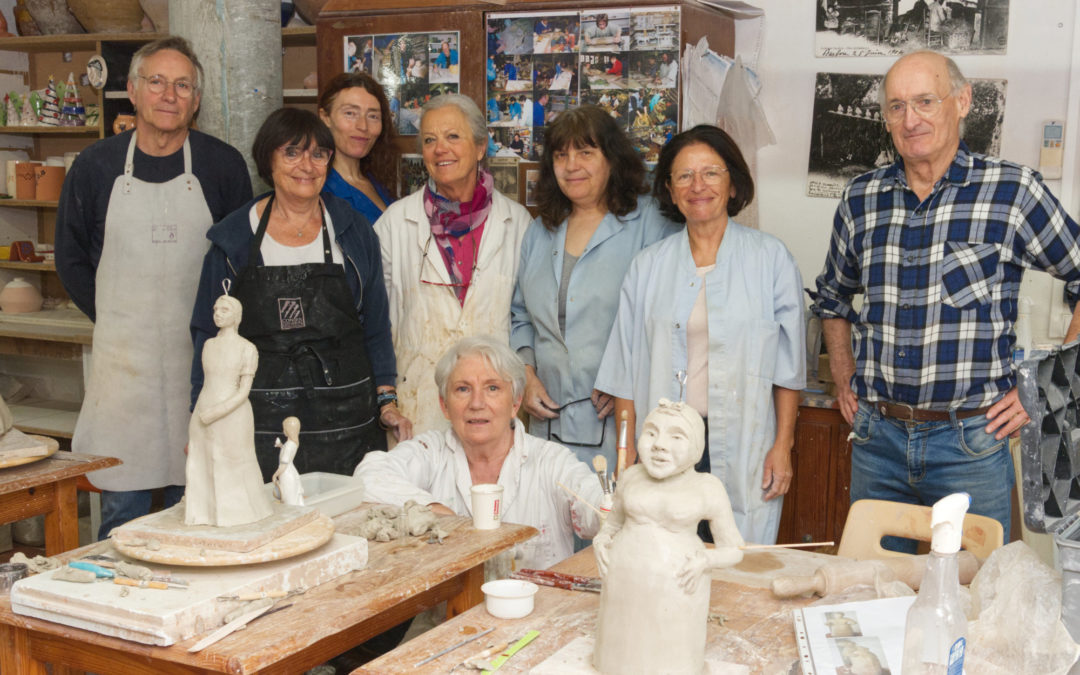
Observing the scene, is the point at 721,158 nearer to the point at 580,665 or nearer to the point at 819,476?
the point at 819,476

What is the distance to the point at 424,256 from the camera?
356 centimetres

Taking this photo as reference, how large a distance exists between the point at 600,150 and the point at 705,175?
423 mm

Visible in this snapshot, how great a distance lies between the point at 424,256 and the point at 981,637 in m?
2.17

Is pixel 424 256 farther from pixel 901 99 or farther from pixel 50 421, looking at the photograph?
pixel 50 421

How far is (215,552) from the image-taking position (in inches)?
86.0

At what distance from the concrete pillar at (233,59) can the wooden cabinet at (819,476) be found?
2302 mm

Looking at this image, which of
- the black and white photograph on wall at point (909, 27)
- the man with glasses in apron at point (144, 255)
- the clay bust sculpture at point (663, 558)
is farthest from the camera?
the black and white photograph on wall at point (909, 27)

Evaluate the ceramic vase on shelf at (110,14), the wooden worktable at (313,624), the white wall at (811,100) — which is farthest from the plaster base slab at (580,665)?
the ceramic vase on shelf at (110,14)

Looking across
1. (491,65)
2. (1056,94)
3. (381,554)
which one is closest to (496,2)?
(491,65)

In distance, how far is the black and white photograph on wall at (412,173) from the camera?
13.5 feet

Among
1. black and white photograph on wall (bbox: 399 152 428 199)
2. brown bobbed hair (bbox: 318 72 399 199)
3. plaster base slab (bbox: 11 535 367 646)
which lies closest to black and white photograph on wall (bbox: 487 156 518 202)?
black and white photograph on wall (bbox: 399 152 428 199)

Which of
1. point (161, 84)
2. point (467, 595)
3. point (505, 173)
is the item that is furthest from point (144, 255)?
point (467, 595)

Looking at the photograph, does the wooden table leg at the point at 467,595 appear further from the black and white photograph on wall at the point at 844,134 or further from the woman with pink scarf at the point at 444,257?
the black and white photograph on wall at the point at 844,134

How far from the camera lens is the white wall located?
3818 millimetres
